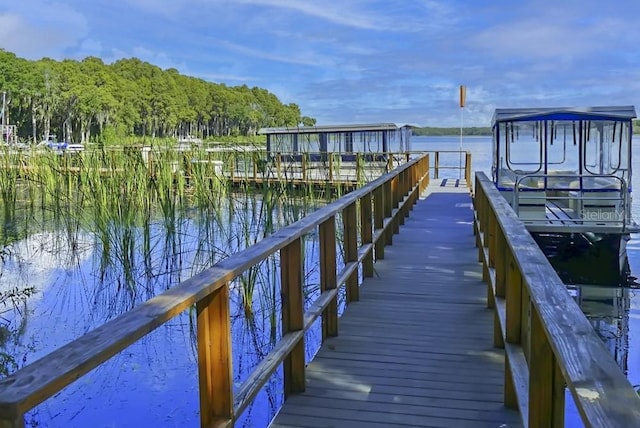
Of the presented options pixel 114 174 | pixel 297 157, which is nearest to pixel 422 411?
pixel 114 174

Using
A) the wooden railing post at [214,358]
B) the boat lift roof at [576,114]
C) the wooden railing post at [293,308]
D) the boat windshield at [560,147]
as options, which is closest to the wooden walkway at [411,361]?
the wooden railing post at [293,308]

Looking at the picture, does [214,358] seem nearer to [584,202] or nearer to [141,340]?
[141,340]

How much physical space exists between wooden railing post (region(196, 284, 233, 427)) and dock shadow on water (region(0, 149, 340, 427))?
5.70 feet

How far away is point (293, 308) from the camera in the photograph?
3127mm

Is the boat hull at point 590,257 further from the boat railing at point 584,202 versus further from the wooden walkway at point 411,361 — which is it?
the wooden walkway at point 411,361

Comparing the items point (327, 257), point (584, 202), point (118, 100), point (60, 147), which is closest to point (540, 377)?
point (327, 257)

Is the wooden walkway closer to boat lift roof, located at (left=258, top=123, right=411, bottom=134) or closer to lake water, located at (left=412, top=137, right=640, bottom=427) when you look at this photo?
lake water, located at (left=412, top=137, right=640, bottom=427)

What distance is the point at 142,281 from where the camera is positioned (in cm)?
679

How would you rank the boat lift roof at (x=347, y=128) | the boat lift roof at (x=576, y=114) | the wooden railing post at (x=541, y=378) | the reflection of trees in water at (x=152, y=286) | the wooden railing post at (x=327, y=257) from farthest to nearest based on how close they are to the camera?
1. the boat lift roof at (x=347, y=128)
2. the boat lift roof at (x=576, y=114)
3. the reflection of trees in water at (x=152, y=286)
4. the wooden railing post at (x=327, y=257)
5. the wooden railing post at (x=541, y=378)

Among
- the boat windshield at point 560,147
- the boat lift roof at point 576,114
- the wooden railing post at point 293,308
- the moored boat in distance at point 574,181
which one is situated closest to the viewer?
the wooden railing post at point 293,308

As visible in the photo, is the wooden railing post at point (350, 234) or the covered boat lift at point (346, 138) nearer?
the wooden railing post at point (350, 234)

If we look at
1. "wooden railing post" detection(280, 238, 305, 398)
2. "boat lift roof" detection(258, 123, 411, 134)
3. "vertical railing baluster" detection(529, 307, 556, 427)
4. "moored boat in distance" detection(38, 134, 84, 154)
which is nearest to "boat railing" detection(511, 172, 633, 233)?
"wooden railing post" detection(280, 238, 305, 398)

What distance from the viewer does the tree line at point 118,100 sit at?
4581cm

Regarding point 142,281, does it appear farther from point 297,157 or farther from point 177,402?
point 297,157
